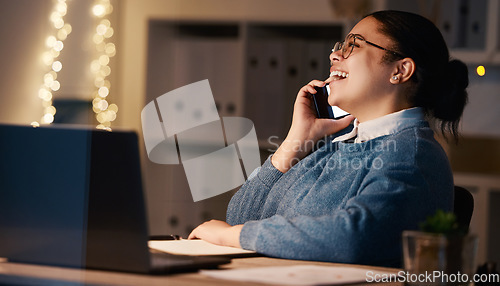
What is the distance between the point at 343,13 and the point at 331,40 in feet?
0.58

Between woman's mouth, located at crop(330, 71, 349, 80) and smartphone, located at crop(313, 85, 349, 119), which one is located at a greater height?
woman's mouth, located at crop(330, 71, 349, 80)

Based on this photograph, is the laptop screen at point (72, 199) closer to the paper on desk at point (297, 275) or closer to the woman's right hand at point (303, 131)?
the paper on desk at point (297, 275)

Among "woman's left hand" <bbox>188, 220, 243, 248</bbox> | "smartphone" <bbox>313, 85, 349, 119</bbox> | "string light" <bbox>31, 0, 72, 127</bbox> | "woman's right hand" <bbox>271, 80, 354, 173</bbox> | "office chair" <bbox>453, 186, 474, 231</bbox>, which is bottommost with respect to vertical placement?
"woman's left hand" <bbox>188, 220, 243, 248</bbox>

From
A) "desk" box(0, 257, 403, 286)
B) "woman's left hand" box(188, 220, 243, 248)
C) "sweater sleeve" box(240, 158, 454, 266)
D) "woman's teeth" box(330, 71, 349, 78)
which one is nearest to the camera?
"desk" box(0, 257, 403, 286)

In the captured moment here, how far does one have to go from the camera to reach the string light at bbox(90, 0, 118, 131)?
319 centimetres

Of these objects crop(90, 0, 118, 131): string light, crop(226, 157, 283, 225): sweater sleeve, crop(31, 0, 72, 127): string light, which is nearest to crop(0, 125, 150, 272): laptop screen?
crop(226, 157, 283, 225): sweater sleeve

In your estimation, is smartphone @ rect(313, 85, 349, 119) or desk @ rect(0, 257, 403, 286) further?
smartphone @ rect(313, 85, 349, 119)

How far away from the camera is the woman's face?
1.48 meters

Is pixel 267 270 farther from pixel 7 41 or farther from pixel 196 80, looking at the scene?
pixel 196 80

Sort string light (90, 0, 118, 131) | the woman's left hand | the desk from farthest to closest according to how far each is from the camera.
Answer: string light (90, 0, 118, 131)
the woman's left hand
the desk

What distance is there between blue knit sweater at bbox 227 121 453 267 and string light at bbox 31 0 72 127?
43.5 inches

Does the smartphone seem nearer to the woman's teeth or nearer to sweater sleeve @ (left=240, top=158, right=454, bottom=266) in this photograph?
the woman's teeth

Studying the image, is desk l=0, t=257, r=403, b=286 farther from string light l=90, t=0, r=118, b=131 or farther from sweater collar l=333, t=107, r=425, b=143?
string light l=90, t=0, r=118, b=131

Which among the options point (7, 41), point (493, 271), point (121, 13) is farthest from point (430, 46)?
point (121, 13)
